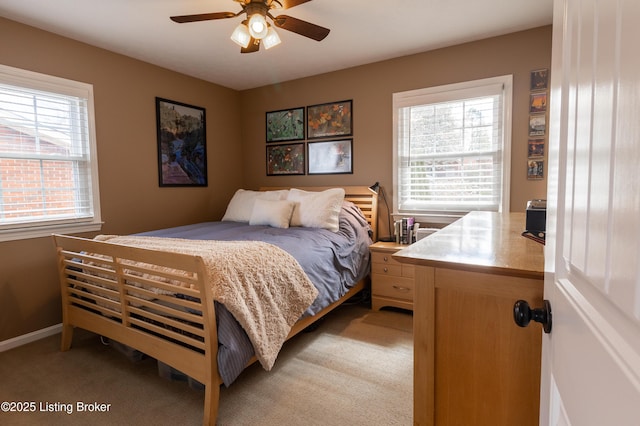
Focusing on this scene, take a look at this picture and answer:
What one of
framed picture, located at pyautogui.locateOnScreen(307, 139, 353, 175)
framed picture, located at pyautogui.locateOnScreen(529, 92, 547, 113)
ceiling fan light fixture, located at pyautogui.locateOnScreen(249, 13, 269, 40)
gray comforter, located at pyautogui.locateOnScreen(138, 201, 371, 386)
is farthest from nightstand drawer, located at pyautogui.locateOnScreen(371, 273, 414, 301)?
ceiling fan light fixture, located at pyautogui.locateOnScreen(249, 13, 269, 40)

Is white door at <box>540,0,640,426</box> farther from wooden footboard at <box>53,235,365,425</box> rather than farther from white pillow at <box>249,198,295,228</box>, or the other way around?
white pillow at <box>249,198,295,228</box>

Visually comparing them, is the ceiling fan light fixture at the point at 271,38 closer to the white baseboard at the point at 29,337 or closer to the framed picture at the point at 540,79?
the framed picture at the point at 540,79

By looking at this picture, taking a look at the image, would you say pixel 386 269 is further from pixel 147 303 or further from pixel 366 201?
pixel 147 303

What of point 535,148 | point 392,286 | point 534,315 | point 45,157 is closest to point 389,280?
point 392,286

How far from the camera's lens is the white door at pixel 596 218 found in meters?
0.33

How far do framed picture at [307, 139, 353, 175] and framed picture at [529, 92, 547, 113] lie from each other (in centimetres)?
171

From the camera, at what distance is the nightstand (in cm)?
301

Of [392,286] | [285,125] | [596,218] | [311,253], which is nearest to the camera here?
[596,218]

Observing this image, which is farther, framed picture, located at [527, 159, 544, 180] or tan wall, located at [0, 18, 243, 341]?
framed picture, located at [527, 159, 544, 180]

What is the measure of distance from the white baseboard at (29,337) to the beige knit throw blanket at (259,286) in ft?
3.93

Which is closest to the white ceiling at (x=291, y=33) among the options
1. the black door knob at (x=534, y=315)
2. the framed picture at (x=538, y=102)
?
the framed picture at (x=538, y=102)

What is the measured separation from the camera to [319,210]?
3.20 metres

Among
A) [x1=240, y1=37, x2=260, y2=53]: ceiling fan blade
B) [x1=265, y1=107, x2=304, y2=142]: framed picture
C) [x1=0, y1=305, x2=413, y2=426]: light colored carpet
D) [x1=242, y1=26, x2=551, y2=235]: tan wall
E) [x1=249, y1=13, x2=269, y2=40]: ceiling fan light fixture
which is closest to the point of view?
[x1=0, y1=305, x2=413, y2=426]: light colored carpet

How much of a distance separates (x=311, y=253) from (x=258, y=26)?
5.02ft
